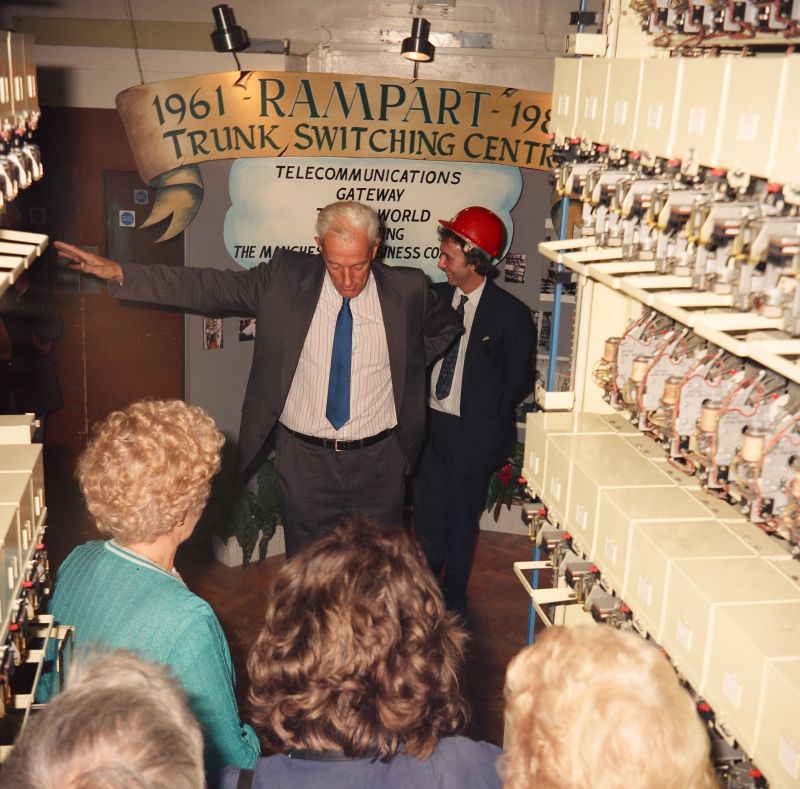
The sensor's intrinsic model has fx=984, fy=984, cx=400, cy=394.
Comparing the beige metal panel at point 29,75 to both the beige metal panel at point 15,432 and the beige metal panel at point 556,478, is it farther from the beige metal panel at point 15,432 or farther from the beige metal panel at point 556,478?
the beige metal panel at point 556,478

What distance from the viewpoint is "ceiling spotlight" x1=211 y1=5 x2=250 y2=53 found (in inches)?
217

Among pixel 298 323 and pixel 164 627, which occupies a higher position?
pixel 298 323

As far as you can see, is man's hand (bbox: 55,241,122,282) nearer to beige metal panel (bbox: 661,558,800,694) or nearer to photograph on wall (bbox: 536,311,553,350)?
beige metal panel (bbox: 661,558,800,694)

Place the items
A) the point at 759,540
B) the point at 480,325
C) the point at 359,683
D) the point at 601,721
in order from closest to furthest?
the point at 601,721, the point at 359,683, the point at 759,540, the point at 480,325

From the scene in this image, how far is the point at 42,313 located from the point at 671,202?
3.64 meters

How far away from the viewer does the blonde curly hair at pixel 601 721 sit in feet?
4.85

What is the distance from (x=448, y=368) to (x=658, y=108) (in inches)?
101

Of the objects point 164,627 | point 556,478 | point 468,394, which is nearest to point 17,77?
point 164,627

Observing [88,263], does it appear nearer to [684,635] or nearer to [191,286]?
[191,286]

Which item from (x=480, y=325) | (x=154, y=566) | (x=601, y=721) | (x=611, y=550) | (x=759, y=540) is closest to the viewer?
(x=601, y=721)

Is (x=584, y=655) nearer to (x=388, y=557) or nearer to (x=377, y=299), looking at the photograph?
(x=388, y=557)

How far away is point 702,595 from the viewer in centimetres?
222

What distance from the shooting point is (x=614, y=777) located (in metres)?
1.47

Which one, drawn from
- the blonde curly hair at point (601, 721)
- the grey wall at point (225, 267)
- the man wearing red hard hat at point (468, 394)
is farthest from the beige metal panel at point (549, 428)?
the grey wall at point (225, 267)
